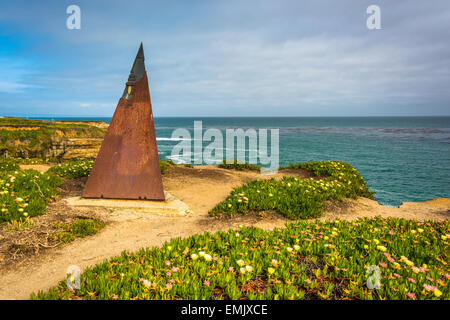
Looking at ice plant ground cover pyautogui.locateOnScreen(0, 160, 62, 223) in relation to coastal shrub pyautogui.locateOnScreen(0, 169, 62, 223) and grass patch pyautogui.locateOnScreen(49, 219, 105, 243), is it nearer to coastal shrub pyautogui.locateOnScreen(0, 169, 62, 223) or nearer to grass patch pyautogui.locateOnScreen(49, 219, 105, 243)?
coastal shrub pyautogui.locateOnScreen(0, 169, 62, 223)

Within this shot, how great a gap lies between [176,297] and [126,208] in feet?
13.9

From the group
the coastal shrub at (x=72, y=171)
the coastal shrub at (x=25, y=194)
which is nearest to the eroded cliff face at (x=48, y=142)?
the coastal shrub at (x=72, y=171)

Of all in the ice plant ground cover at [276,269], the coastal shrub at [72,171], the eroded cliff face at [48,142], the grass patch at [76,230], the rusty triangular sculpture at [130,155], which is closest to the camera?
the ice plant ground cover at [276,269]

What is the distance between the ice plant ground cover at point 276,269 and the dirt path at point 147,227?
2.60 ft

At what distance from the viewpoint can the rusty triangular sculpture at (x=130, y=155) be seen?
21.7 feet

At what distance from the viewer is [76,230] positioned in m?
4.83

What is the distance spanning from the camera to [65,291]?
8.34 ft

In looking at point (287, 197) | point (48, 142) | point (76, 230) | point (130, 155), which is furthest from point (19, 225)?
point (48, 142)

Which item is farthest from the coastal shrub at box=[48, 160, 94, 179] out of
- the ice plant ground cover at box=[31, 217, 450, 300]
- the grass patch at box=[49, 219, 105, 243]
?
the ice plant ground cover at box=[31, 217, 450, 300]

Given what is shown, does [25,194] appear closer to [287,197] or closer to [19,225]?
[19,225]

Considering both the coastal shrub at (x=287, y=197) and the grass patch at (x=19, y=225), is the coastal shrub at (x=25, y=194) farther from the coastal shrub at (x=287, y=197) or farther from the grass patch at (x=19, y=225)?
the coastal shrub at (x=287, y=197)

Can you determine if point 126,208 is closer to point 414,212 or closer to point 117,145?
point 117,145

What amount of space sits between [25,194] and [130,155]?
2576mm
